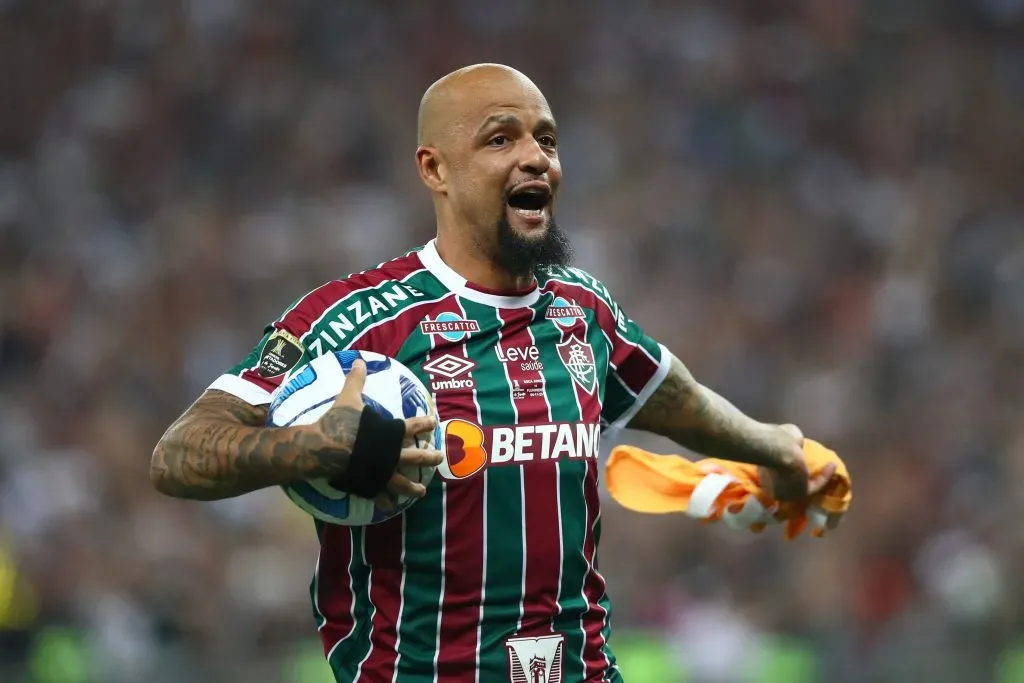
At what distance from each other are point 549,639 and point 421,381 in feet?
2.29

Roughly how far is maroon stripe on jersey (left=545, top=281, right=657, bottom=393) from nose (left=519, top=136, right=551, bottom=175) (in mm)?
380

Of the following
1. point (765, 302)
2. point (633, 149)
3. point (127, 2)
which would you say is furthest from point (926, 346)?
point (127, 2)

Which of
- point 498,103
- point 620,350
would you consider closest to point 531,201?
point 498,103

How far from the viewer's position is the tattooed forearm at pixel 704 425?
4.28 m

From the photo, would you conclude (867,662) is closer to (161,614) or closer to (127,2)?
(161,614)

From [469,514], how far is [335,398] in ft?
1.67

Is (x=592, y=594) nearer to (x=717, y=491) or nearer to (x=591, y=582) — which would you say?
(x=591, y=582)

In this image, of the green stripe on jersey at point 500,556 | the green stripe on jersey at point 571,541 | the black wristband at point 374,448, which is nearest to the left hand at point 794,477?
the green stripe on jersey at point 571,541

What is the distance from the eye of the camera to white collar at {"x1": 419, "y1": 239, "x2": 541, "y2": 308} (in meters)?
3.86

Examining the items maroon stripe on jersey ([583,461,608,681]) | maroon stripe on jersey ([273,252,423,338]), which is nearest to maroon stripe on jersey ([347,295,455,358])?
maroon stripe on jersey ([273,252,423,338])

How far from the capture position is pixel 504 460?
3.65 meters

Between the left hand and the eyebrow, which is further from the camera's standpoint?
A: the left hand

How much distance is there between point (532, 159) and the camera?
3816 mm

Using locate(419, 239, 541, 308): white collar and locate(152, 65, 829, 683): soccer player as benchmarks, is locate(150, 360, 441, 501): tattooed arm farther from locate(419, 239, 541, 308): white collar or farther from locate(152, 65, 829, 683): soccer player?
locate(419, 239, 541, 308): white collar
